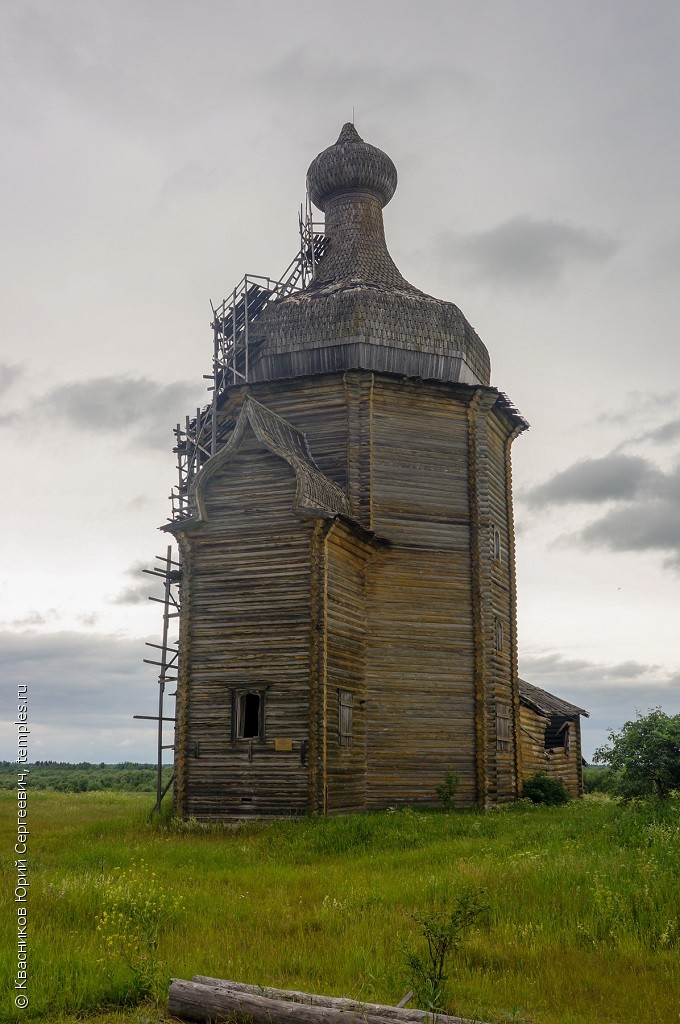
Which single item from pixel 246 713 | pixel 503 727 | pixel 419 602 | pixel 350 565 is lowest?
pixel 503 727

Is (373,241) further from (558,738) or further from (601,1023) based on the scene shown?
(601,1023)

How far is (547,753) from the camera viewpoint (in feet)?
112

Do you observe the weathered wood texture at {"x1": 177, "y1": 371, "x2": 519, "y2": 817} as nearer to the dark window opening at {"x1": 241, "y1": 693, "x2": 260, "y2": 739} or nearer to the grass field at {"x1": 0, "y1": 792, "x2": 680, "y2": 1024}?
the dark window opening at {"x1": 241, "y1": 693, "x2": 260, "y2": 739}

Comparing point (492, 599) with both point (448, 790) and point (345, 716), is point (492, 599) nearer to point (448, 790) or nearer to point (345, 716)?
point (448, 790)

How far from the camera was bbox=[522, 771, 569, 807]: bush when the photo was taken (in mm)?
27984

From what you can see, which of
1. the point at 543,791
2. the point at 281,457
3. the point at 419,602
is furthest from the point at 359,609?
the point at 543,791

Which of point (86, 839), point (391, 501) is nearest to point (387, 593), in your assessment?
point (391, 501)

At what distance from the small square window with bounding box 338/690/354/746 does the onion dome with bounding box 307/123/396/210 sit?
18.7m

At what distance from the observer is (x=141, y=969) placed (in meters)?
8.41

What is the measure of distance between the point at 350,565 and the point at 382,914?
508 inches

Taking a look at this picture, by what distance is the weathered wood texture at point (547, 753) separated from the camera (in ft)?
100

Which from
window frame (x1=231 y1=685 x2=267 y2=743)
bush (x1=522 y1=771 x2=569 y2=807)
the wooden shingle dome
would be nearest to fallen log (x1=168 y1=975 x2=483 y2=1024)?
window frame (x1=231 y1=685 x2=267 y2=743)

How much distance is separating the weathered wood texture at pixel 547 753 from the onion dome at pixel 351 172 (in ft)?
62.3

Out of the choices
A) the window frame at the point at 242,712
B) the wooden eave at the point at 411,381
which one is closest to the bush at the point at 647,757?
the window frame at the point at 242,712
